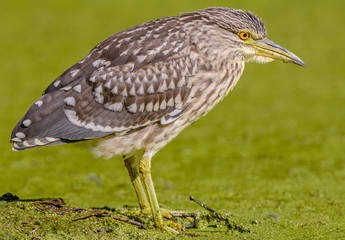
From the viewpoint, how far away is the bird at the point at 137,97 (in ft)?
16.5

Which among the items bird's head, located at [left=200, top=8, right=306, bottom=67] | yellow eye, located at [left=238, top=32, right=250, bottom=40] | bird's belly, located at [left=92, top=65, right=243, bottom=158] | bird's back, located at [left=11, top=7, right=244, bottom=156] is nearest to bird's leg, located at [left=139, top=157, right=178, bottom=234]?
bird's belly, located at [left=92, top=65, right=243, bottom=158]

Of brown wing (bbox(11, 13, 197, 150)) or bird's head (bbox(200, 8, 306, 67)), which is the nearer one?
brown wing (bbox(11, 13, 197, 150))

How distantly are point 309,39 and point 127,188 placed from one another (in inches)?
340

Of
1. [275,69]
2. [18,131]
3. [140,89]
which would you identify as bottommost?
[18,131]

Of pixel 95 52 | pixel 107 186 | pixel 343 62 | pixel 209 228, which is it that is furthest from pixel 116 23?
pixel 209 228

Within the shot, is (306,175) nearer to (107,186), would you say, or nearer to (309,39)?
(107,186)

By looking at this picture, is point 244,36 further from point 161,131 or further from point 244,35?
point 161,131

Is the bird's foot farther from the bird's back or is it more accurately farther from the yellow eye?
the yellow eye

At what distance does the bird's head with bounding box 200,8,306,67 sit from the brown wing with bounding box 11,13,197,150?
494mm

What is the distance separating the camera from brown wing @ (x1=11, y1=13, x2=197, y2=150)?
504cm

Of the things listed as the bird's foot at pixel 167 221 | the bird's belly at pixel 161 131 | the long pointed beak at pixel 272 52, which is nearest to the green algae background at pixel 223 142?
the bird's foot at pixel 167 221

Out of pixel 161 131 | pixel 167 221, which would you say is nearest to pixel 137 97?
pixel 161 131

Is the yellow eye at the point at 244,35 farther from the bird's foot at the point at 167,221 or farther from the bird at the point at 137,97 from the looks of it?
the bird's foot at the point at 167,221

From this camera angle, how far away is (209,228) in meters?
5.02
